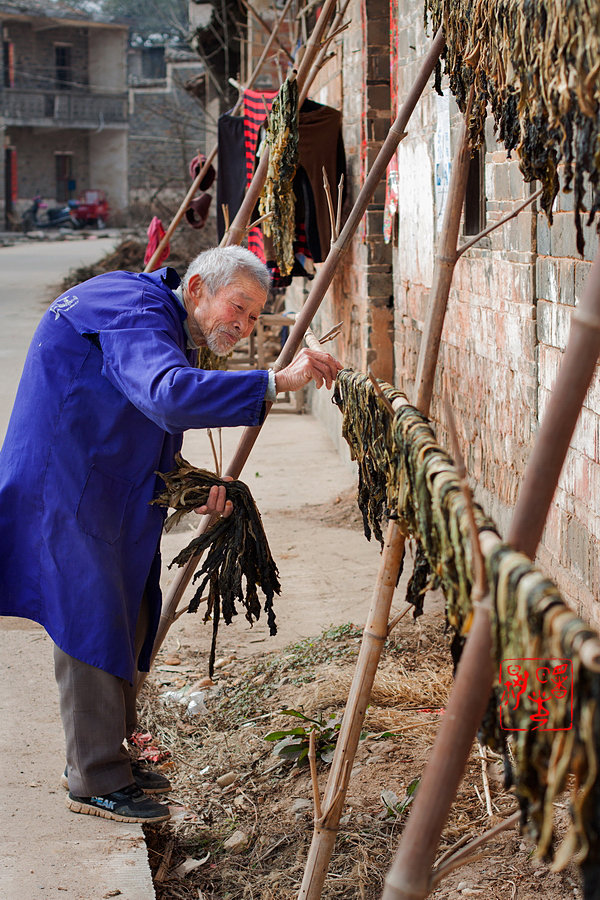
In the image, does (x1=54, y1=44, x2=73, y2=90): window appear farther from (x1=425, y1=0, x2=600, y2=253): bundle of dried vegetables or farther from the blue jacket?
(x1=425, y1=0, x2=600, y2=253): bundle of dried vegetables

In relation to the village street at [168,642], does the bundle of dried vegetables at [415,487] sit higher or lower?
higher

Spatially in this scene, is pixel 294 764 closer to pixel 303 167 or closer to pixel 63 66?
pixel 303 167

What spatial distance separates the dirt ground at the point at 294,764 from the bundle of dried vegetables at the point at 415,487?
812 millimetres

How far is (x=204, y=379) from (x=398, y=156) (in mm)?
3705

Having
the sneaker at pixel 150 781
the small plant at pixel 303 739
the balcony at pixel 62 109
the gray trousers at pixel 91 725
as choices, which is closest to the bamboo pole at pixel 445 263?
the gray trousers at pixel 91 725

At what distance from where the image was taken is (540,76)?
1.52 m

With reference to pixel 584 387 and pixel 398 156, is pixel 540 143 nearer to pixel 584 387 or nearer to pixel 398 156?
pixel 584 387

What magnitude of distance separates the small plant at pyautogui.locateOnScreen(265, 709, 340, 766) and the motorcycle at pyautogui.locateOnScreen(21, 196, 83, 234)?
36698mm

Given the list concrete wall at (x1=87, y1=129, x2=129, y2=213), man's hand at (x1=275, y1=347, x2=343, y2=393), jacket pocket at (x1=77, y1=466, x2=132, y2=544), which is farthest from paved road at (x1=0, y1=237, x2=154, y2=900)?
concrete wall at (x1=87, y1=129, x2=129, y2=213)

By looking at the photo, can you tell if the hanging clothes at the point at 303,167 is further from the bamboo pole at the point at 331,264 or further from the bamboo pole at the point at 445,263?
the bamboo pole at the point at 445,263

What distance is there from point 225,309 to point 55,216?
37.6 meters

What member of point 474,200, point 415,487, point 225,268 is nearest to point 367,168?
point 474,200

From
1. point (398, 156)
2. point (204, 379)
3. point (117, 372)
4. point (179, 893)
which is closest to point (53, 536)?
point (117, 372)

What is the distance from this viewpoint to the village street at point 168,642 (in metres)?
2.56
